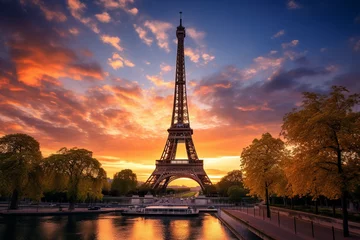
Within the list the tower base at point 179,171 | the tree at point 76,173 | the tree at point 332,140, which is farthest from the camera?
the tower base at point 179,171

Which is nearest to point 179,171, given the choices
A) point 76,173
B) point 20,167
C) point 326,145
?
point 76,173

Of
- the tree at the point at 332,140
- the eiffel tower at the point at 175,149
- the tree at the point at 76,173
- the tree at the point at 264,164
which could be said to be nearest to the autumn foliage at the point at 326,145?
the tree at the point at 332,140

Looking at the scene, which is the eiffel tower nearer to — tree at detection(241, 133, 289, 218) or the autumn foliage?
tree at detection(241, 133, 289, 218)

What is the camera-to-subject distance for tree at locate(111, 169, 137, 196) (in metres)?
82.8

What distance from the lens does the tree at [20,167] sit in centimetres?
4203

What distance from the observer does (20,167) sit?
42844 millimetres

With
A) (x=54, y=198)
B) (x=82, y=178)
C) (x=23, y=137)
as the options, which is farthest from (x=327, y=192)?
(x=54, y=198)

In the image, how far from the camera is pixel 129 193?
285ft

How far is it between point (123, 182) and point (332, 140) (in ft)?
237

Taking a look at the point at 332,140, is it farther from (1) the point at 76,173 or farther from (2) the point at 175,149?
(2) the point at 175,149

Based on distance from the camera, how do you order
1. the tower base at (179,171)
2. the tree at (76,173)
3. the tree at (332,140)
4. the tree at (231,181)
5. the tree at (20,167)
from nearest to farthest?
the tree at (332,140)
the tree at (20,167)
the tree at (76,173)
the tower base at (179,171)
the tree at (231,181)

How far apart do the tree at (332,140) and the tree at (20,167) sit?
41297 millimetres

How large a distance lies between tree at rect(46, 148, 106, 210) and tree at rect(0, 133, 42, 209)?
9.43ft

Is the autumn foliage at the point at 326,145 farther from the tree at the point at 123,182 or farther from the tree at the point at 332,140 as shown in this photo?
the tree at the point at 123,182
